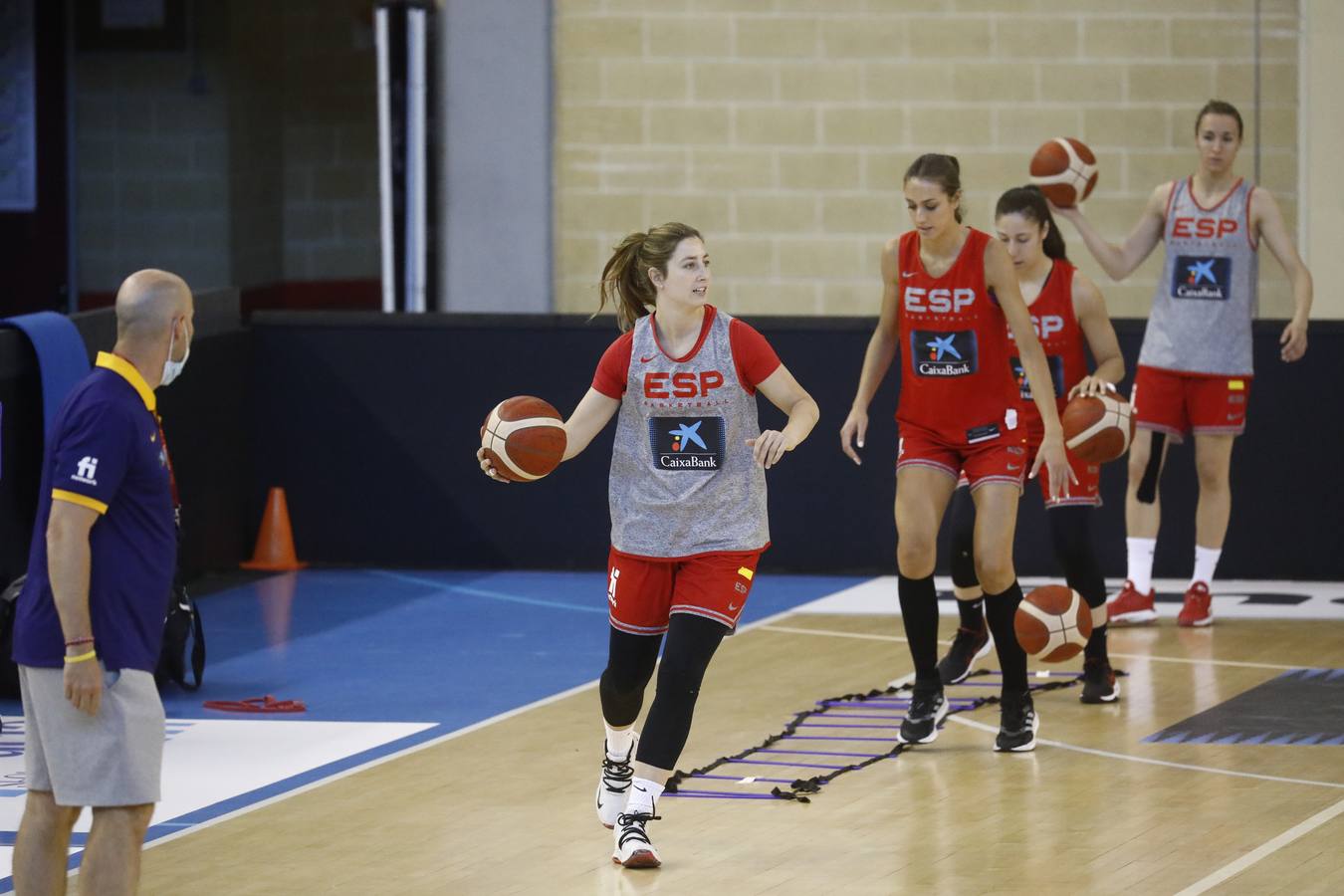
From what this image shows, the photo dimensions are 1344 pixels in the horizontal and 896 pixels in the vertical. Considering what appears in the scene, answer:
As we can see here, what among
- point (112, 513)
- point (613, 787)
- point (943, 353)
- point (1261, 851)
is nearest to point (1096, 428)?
point (943, 353)

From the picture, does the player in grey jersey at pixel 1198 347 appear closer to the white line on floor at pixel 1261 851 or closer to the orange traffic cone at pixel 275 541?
the white line on floor at pixel 1261 851

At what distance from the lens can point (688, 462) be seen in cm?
661

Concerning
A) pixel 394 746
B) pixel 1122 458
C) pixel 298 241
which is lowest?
pixel 394 746

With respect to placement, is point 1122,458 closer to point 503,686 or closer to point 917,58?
point 917,58

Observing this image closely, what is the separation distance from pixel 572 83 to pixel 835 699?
5.64m

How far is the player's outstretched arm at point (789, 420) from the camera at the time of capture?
625 centimetres

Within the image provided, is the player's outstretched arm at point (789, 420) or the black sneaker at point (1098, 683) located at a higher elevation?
the player's outstretched arm at point (789, 420)

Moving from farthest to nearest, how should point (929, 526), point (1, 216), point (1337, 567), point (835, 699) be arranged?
1. point (1, 216)
2. point (1337, 567)
3. point (835, 699)
4. point (929, 526)

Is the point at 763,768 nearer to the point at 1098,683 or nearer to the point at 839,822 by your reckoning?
the point at 839,822

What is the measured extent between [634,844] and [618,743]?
385 millimetres

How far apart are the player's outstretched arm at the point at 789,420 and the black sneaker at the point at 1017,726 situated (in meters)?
1.86

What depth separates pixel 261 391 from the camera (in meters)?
12.7

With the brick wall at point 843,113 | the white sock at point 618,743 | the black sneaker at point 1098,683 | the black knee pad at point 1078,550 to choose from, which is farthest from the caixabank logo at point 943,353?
the brick wall at point 843,113

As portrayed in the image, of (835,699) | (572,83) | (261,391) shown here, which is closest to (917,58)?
(572,83)
